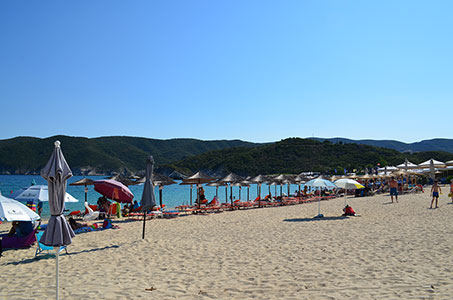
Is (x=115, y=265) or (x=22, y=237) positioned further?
(x=22, y=237)

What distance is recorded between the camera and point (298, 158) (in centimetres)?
8325

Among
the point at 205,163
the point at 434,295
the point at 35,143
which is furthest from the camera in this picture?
the point at 35,143

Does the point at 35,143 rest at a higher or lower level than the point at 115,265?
higher

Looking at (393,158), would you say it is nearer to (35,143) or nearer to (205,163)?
(205,163)

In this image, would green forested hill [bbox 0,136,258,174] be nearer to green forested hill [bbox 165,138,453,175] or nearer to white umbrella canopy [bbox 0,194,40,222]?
green forested hill [bbox 165,138,453,175]

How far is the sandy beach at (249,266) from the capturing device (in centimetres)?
488

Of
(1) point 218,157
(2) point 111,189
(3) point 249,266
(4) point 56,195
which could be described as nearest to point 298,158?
(1) point 218,157

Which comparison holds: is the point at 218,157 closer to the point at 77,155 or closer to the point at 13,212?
the point at 77,155

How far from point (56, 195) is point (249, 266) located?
370 cm

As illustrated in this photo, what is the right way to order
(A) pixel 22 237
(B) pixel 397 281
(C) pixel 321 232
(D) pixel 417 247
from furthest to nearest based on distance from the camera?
(C) pixel 321 232 → (A) pixel 22 237 → (D) pixel 417 247 → (B) pixel 397 281

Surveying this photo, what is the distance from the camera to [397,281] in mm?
5141

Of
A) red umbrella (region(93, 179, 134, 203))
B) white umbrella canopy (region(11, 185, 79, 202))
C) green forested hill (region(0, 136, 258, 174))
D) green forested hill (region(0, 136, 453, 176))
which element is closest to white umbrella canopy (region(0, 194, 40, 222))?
white umbrella canopy (region(11, 185, 79, 202))

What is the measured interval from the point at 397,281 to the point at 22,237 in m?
8.35

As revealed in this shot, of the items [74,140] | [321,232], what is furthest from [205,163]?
[321,232]
